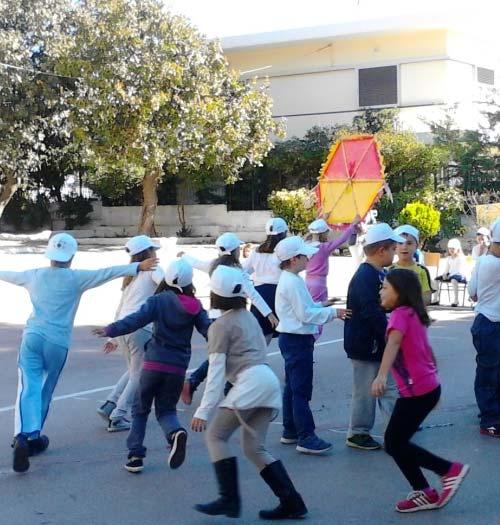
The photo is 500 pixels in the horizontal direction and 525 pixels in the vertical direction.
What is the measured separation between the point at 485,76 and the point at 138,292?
33129 mm

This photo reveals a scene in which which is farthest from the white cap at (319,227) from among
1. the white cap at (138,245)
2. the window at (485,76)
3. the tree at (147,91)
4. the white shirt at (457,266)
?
the window at (485,76)

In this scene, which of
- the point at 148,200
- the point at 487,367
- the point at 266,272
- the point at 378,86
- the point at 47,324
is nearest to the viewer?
the point at 47,324

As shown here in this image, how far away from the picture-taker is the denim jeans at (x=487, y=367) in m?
7.57

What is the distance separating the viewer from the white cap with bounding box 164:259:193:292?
6.45 m

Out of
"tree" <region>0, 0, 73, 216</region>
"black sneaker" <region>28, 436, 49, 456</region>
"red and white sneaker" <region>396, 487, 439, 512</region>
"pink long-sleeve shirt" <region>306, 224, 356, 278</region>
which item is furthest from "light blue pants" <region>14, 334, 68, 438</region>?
"tree" <region>0, 0, 73, 216</region>

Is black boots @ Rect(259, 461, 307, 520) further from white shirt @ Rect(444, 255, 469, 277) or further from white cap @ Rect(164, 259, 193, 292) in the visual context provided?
white shirt @ Rect(444, 255, 469, 277)

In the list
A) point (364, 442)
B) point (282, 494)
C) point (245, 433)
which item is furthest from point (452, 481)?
point (364, 442)

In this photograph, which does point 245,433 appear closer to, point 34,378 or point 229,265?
point 34,378

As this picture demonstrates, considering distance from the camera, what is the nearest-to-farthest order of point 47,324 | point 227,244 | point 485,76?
1. point 47,324
2. point 227,244
3. point 485,76

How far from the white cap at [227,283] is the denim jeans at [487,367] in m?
2.83

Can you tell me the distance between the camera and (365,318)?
22.2 ft

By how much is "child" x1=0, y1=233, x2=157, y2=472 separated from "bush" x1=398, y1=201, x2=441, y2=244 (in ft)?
68.8

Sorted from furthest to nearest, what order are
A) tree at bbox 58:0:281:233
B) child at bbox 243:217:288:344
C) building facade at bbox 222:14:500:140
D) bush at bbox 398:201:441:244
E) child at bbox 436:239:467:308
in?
building facade at bbox 222:14:500:140 → tree at bbox 58:0:281:233 → bush at bbox 398:201:441:244 → child at bbox 436:239:467:308 → child at bbox 243:217:288:344

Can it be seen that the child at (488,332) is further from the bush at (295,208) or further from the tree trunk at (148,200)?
the tree trunk at (148,200)
